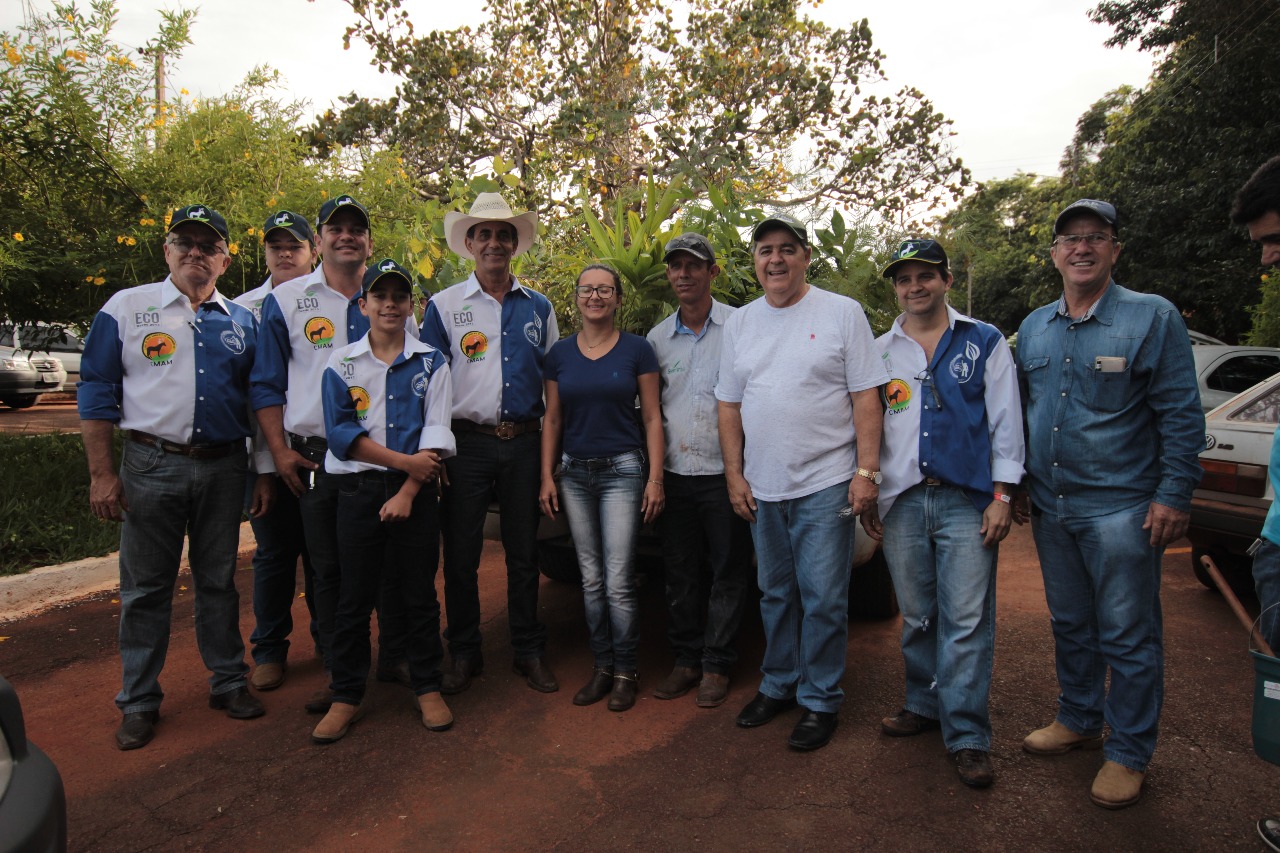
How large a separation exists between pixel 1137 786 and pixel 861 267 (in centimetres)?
257

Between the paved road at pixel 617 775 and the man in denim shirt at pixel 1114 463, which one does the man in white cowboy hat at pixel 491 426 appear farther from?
the man in denim shirt at pixel 1114 463

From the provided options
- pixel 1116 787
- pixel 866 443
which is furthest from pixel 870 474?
pixel 1116 787

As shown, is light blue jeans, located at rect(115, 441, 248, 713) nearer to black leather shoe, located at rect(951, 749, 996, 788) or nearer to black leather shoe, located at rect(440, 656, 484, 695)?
black leather shoe, located at rect(440, 656, 484, 695)

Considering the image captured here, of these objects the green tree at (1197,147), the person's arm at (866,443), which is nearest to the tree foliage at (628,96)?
the green tree at (1197,147)

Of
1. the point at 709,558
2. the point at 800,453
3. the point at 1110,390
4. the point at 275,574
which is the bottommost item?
the point at 275,574

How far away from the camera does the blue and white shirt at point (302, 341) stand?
3.88m

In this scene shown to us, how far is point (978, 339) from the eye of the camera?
10.7 feet

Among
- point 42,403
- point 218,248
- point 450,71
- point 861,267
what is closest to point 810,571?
point 861,267

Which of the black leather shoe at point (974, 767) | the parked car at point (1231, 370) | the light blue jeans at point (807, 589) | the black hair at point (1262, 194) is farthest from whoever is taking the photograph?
the parked car at point (1231, 370)

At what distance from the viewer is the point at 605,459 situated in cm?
389

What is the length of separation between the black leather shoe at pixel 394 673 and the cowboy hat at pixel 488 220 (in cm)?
196

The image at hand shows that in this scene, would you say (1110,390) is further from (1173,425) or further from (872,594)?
(872,594)

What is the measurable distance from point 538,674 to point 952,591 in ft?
6.18

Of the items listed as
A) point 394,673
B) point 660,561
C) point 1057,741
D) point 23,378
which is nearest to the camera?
point 1057,741
